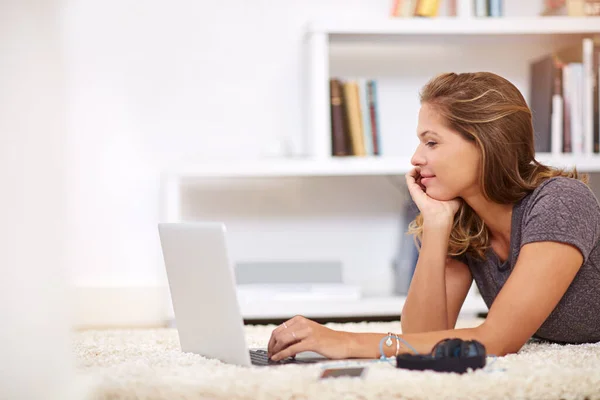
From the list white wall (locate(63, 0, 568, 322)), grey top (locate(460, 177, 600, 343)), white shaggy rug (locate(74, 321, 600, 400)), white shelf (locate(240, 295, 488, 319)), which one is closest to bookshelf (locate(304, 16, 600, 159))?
white wall (locate(63, 0, 568, 322))

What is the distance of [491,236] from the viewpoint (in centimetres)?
168

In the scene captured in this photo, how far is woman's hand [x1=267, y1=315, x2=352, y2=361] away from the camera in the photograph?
1244 millimetres

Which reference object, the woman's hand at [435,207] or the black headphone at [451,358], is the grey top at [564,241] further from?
the black headphone at [451,358]

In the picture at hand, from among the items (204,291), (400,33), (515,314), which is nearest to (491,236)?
(515,314)

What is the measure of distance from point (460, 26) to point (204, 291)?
6.26 feet

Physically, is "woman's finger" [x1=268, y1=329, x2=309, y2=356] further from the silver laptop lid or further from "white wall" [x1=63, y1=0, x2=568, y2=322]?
"white wall" [x1=63, y1=0, x2=568, y2=322]

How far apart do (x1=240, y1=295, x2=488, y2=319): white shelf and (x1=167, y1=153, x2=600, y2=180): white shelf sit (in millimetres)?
464

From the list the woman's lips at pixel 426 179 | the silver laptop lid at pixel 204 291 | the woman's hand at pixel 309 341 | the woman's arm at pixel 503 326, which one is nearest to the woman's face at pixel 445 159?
the woman's lips at pixel 426 179

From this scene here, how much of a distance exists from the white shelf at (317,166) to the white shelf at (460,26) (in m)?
0.47

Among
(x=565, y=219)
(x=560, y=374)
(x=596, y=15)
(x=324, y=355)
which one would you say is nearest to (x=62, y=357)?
(x=324, y=355)

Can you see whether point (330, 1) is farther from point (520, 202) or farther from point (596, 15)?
point (520, 202)

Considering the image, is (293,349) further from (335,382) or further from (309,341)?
(335,382)

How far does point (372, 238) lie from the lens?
3.07 metres

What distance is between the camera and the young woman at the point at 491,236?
1298 millimetres
